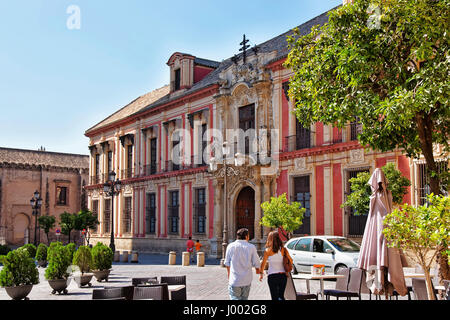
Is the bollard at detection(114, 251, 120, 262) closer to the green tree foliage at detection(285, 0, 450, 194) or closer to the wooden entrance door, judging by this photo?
the wooden entrance door

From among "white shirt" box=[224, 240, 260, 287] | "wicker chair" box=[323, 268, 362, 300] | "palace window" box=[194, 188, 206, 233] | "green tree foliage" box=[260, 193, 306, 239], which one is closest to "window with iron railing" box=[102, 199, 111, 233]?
"palace window" box=[194, 188, 206, 233]

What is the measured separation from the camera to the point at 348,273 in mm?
10508

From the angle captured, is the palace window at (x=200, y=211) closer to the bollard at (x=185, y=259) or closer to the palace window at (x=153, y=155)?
the palace window at (x=153, y=155)

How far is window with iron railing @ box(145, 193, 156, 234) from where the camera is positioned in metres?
34.6

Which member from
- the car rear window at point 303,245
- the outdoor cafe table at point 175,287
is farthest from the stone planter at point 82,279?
the car rear window at point 303,245

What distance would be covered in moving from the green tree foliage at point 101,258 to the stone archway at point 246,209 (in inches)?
448

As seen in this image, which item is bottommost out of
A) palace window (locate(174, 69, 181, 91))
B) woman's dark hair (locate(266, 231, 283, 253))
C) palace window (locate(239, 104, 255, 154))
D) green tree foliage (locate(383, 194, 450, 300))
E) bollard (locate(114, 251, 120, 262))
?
bollard (locate(114, 251, 120, 262))

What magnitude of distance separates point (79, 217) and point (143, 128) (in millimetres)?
7590

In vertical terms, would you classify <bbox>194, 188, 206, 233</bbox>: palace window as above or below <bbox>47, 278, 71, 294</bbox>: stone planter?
above

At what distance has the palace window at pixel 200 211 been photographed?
30.0 meters

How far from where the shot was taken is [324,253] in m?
16.3

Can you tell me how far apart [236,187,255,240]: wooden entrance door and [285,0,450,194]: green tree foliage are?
15.4 m
